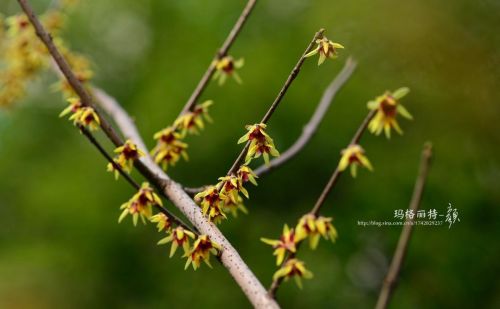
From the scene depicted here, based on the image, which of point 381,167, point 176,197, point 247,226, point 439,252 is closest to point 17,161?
point 247,226

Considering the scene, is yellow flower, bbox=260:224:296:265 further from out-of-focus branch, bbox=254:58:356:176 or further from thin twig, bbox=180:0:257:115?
thin twig, bbox=180:0:257:115

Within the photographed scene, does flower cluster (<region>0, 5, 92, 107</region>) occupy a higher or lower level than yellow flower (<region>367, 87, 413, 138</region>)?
higher

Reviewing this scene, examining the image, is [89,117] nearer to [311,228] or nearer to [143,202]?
[143,202]

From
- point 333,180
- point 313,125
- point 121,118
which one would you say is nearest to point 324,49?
point 333,180

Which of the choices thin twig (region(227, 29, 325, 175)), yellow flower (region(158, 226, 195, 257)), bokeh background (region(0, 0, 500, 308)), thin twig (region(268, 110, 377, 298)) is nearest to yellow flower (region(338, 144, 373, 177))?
thin twig (region(268, 110, 377, 298))

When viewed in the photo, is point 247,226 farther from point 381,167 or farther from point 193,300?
point 381,167

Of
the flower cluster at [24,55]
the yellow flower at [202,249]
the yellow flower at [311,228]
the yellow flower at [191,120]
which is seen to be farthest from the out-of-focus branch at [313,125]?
the flower cluster at [24,55]
